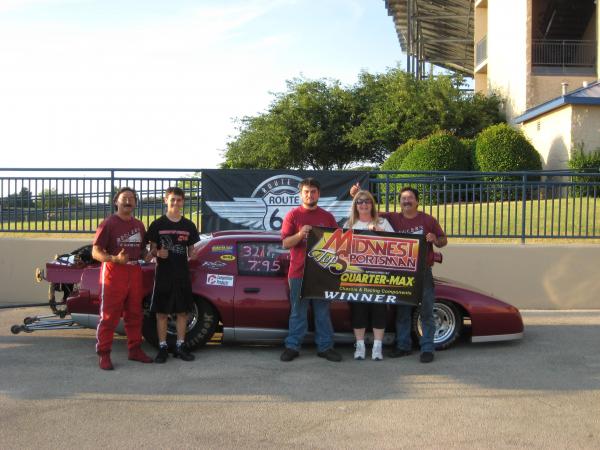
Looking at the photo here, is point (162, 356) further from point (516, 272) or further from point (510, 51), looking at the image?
point (510, 51)

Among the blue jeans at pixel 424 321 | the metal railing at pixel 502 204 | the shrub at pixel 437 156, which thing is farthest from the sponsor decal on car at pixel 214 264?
the shrub at pixel 437 156

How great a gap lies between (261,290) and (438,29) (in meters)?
40.3

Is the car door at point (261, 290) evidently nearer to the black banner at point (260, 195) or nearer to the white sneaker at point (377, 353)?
the white sneaker at point (377, 353)

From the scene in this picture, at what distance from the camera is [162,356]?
6566mm

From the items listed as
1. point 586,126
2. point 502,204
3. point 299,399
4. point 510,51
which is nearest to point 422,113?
point 510,51

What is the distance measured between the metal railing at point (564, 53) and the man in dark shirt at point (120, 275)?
21.7m

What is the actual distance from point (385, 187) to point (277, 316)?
4.48m

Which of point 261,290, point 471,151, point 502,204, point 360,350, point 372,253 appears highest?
point 471,151

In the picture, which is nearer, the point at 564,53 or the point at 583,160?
the point at 583,160

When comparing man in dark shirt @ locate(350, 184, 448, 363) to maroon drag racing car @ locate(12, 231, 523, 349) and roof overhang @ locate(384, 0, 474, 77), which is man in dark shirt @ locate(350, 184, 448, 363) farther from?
roof overhang @ locate(384, 0, 474, 77)

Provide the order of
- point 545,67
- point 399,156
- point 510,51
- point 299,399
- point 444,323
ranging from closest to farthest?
point 299,399, point 444,323, point 399,156, point 545,67, point 510,51

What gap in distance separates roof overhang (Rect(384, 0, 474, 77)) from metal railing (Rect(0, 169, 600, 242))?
2664 centimetres

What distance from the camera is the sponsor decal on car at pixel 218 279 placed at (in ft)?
23.0

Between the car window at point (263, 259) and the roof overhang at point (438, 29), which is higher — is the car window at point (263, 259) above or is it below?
below
